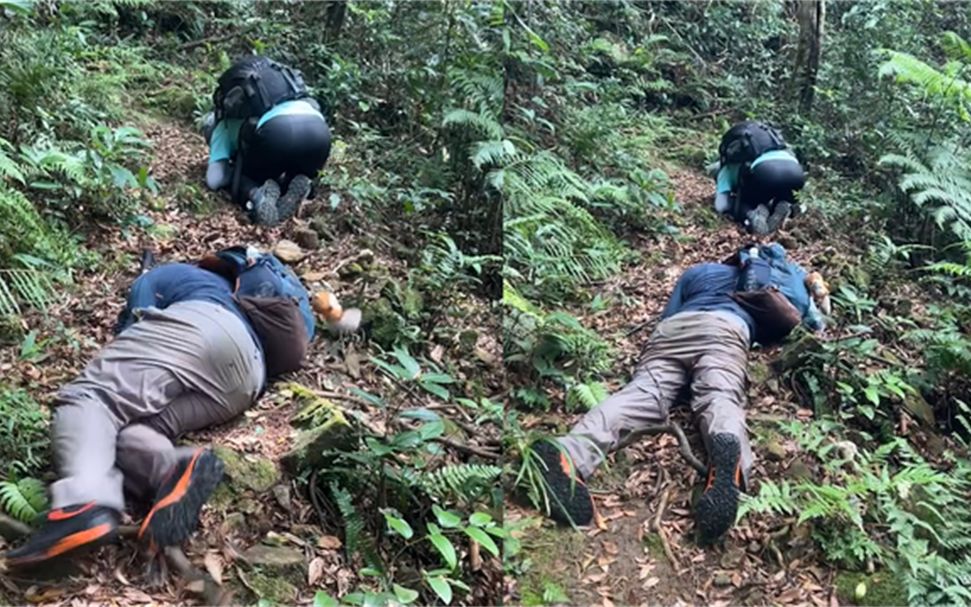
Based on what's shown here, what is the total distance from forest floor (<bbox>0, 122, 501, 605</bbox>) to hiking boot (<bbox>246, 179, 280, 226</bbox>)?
3 centimetres

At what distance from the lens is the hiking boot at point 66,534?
1.77 metres

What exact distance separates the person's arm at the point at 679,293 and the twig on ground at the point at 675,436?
1.31 feet

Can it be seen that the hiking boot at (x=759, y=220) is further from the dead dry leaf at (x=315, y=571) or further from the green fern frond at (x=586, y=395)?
the dead dry leaf at (x=315, y=571)

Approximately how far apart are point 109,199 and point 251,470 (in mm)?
976

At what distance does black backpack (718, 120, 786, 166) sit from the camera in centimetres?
265

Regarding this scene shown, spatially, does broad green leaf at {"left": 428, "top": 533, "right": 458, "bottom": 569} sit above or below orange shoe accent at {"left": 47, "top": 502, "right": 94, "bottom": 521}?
below

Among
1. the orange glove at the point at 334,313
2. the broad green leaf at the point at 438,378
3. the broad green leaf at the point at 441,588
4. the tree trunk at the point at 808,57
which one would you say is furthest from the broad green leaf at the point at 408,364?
the tree trunk at the point at 808,57

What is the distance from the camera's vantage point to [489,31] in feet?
10.2

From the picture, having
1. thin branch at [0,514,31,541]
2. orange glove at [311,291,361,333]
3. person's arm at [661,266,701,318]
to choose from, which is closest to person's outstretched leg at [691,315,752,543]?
person's arm at [661,266,701,318]

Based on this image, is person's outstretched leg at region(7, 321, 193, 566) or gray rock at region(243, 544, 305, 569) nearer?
person's outstretched leg at region(7, 321, 193, 566)

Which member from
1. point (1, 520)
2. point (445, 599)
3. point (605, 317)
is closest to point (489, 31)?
point (605, 317)

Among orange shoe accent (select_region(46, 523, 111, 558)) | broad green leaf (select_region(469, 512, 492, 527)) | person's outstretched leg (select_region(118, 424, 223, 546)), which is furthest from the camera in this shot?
broad green leaf (select_region(469, 512, 492, 527))

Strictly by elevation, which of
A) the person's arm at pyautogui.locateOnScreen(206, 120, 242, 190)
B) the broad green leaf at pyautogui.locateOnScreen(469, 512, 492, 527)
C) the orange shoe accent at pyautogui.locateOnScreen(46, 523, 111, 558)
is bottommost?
the broad green leaf at pyautogui.locateOnScreen(469, 512, 492, 527)

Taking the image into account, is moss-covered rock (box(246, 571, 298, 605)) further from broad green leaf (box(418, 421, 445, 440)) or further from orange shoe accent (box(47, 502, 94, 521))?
broad green leaf (box(418, 421, 445, 440))
